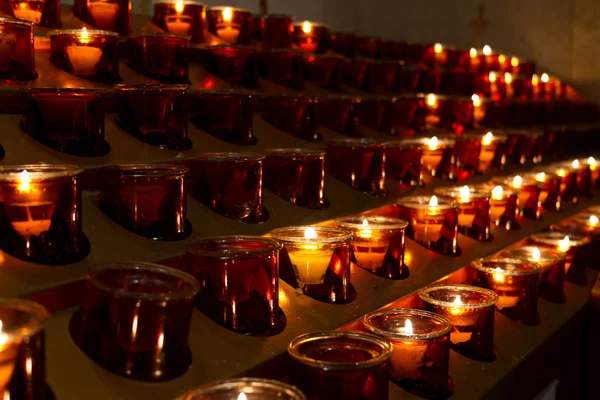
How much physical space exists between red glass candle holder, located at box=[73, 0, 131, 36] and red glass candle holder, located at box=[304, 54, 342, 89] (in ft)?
1.50

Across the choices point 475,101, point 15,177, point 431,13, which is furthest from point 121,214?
point 431,13

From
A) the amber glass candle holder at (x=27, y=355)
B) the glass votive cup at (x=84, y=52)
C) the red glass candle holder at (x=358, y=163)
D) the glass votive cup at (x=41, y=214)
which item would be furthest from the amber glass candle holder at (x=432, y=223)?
the amber glass candle holder at (x=27, y=355)

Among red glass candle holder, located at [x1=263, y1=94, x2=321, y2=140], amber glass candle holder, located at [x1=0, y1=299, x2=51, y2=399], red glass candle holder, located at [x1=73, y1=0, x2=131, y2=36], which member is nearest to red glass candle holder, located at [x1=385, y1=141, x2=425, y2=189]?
red glass candle holder, located at [x1=263, y1=94, x2=321, y2=140]

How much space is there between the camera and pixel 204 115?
1.09 meters

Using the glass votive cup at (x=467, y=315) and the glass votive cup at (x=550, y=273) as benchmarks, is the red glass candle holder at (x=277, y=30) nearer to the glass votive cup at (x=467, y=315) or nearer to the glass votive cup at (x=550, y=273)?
the glass votive cup at (x=550, y=273)

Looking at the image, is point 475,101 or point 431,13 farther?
point 431,13

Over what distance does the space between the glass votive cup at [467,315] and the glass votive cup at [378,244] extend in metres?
0.06

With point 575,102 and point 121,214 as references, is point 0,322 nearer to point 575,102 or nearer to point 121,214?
point 121,214

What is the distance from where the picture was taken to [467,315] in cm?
96

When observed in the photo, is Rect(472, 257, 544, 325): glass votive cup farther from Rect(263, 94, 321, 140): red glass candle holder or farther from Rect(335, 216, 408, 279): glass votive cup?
Rect(263, 94, 321, 140): red glass candle holder

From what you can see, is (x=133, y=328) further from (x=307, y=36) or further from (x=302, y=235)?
(x=307, y=36)

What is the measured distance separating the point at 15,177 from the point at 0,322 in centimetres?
18

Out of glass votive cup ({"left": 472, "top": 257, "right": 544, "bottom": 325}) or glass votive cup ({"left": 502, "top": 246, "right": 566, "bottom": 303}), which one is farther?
glass votive cup ({"left": 502, "top": 246, "right": 566, "bottom": 303})

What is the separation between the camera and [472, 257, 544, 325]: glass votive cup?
44.1 inches
